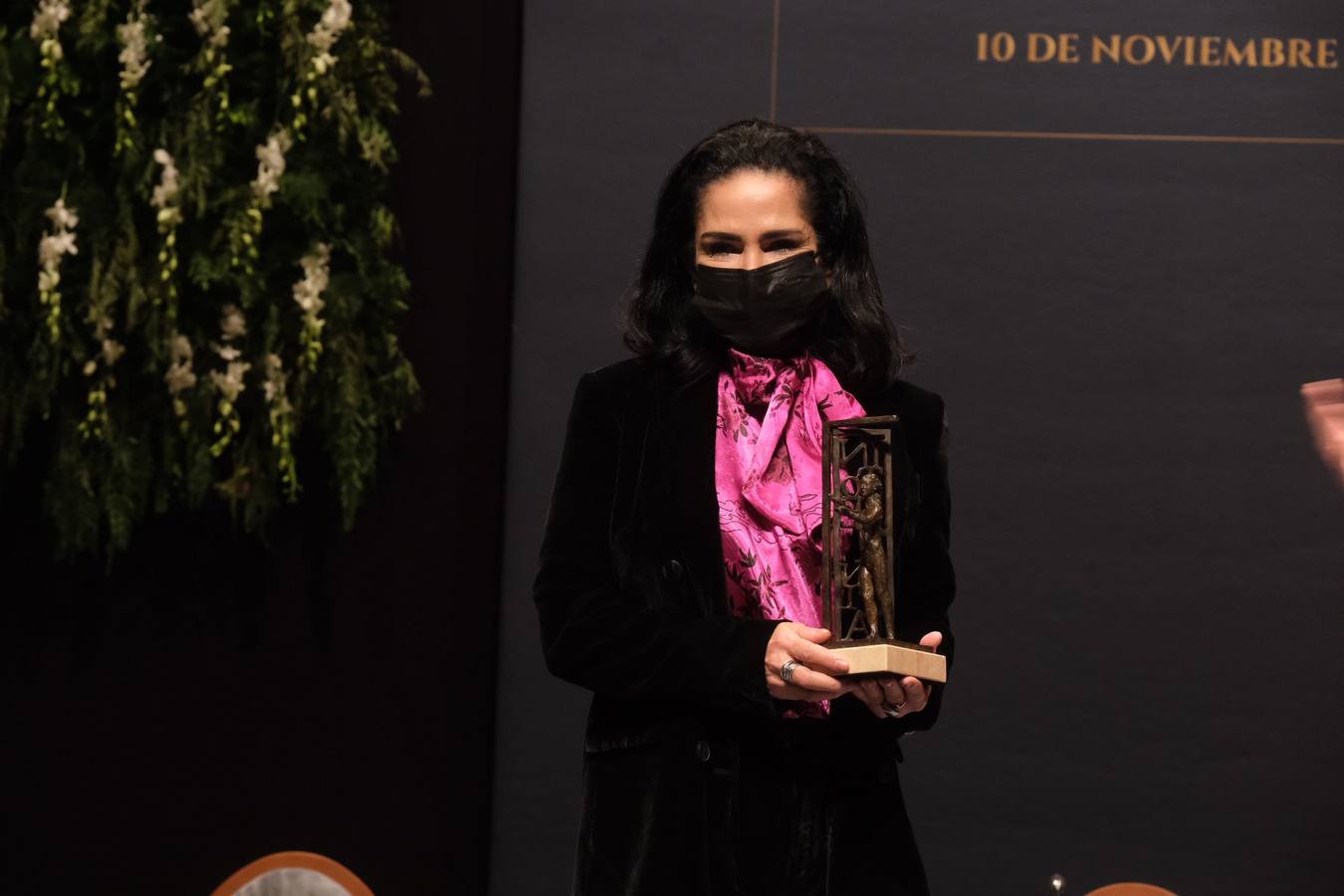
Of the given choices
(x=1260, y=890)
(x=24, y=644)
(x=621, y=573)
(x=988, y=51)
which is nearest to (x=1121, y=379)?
(x=988, y=51)

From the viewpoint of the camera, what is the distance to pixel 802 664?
166cm

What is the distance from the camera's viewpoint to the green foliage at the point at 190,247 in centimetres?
332

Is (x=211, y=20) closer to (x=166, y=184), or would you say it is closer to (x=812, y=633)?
(x=166, y=184)

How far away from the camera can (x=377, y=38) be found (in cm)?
355

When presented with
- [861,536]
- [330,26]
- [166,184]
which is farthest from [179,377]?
[861,536]

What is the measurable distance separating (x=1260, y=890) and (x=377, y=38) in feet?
8.53

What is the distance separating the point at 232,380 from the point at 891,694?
2032 mm

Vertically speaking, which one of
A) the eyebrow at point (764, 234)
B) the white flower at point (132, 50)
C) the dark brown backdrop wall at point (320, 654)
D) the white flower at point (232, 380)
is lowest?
the dark brown backdrop wall at point (320, 654)

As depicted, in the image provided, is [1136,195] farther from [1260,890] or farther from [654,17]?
[1260,890]

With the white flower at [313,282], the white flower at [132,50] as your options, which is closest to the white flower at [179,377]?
the white flower at [313,282]

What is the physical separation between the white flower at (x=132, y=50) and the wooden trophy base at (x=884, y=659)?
223 cm

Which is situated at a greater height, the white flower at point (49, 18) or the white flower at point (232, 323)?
the white flower at point (49, 18)

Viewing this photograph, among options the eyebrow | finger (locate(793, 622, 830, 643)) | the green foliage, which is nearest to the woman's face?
the eyebrow

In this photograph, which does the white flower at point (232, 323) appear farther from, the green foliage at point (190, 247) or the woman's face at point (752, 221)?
the woman's face at point (752, 221)
